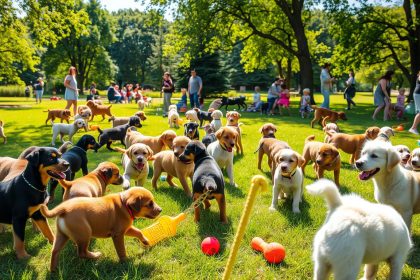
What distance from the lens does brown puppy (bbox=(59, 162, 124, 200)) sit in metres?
4.64

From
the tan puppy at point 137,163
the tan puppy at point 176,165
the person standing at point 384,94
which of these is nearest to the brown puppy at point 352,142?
the tan puppy at point 176,165

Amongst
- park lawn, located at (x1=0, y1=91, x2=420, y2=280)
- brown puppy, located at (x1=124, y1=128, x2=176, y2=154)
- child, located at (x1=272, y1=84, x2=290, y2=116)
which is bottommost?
park lawn, located at (x1=0, y1=91, x2=420, y2=280)

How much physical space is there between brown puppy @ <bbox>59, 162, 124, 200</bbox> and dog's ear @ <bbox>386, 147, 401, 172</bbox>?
400 centimetres

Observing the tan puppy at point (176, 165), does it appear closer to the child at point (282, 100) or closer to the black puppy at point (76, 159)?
the black puppy at point (76, 159)

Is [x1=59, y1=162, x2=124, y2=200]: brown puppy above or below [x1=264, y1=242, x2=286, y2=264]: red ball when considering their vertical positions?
above

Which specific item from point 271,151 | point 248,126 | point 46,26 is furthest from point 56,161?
point 46,26

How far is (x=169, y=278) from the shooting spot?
3602mm

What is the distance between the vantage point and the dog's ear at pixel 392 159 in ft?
14.3

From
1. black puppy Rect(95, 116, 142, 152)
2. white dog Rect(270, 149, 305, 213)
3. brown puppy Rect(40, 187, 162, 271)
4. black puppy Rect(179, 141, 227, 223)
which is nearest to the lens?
brown puppy Rect(40, 187, 162, 271)

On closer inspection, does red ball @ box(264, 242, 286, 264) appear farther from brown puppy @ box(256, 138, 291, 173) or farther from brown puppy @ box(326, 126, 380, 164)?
brown puppy @ box(326, 126, 380, 164)

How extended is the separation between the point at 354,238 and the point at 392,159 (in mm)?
2116

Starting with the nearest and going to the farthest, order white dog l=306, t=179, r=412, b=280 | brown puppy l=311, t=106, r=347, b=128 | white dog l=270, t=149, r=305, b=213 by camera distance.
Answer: white dog l=306, t=179, r=412, b=280, white dog l=270, t=149, r=305, b=213, brown puppy l=311, t=106, r=347, b=128

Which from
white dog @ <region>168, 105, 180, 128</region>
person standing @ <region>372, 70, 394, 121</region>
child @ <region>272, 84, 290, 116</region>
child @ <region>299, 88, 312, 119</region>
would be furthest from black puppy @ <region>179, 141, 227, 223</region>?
child @ <region>272, 84, 290, 116</region>

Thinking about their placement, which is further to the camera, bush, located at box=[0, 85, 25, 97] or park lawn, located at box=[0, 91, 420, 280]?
bush, located at box=[0, 85, 25, 97]
